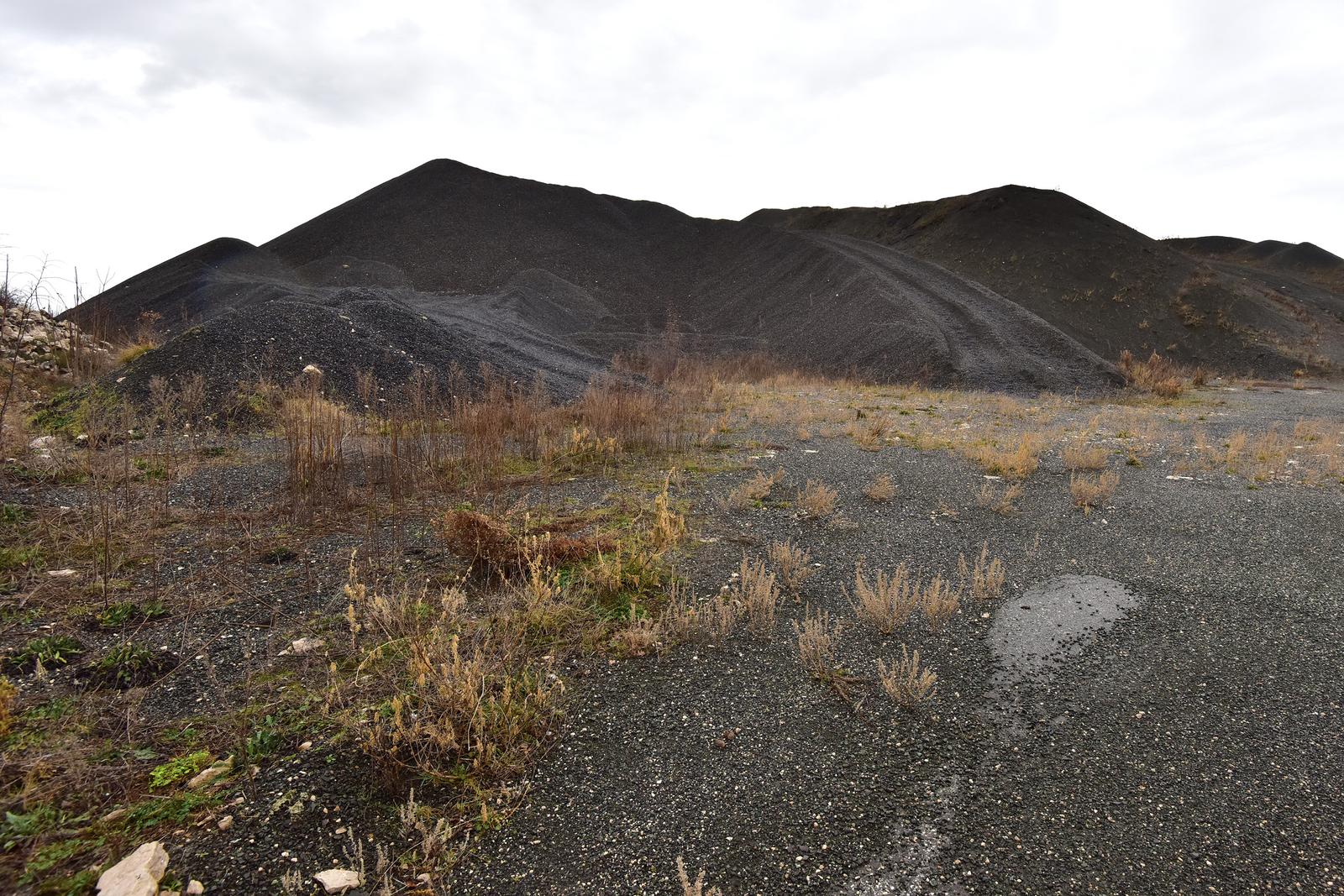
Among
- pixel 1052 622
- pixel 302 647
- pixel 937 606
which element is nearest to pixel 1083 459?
pixel 1052 622

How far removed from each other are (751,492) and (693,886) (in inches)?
182

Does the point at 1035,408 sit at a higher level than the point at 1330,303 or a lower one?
lower

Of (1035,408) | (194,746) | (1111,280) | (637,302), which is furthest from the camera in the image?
(637,302)

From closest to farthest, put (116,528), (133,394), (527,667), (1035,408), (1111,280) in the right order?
(527,667) → (116,528) → (133,394) → (1035,408) → (1111,280)

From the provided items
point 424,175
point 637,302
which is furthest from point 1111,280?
point 424,175

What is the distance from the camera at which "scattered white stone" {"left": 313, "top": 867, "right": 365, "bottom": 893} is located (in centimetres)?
217

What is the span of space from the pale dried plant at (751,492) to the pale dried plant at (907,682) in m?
3.01

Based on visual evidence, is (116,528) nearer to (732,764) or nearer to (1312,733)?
(732,764)

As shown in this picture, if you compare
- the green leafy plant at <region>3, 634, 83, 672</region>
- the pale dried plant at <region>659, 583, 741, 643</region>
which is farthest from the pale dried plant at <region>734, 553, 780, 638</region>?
the green leafy plant at <region>3, 634, 83, 672</region>

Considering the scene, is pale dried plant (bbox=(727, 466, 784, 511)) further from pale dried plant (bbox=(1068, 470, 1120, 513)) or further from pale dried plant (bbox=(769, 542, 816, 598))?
pale dried plant (bbox=(1068, 470, 1120, 513))

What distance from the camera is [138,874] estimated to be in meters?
2.10

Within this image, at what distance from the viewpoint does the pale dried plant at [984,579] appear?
4555 mm

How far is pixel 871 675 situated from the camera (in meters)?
3.57

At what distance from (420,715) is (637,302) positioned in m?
36.3
